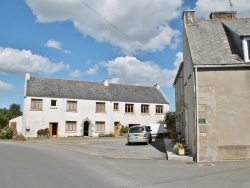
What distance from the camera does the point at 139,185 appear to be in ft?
27.2

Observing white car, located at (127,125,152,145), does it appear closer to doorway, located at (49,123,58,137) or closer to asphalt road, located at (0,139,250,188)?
asphalt road, located at (0,139,250,188)

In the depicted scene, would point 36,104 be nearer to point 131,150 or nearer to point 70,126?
point 70,126

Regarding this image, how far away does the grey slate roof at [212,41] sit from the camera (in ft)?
47.8

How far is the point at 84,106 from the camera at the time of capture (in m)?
44.7

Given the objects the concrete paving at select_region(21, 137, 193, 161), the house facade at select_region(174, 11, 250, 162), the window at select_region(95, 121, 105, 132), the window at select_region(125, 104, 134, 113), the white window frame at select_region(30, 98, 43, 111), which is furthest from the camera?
the window at select_region(125, 104, 134, 113)

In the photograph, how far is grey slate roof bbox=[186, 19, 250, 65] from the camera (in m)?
14.6

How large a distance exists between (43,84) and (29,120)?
20.2 ft

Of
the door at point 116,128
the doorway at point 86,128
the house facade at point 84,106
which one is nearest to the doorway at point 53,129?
the house facade at point 84,106

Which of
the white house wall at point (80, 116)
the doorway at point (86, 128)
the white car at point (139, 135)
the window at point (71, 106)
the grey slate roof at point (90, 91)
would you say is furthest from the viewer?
the doorway at point (86, 128)

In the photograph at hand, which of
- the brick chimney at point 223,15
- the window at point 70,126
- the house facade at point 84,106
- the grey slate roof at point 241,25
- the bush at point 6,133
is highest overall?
the brick chimney at point 223,15

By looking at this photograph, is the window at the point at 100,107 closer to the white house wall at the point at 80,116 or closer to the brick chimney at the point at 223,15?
the white house wall at the point at 80,116

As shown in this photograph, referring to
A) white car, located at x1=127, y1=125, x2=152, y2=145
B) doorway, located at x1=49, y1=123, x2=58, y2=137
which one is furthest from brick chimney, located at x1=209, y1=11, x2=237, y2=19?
doorway, located at x1=49, y1=123, x2=58, y2=137

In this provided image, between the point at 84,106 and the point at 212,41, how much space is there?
30.9m

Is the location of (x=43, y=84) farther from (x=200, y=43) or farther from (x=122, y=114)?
(x=200, y=43)
